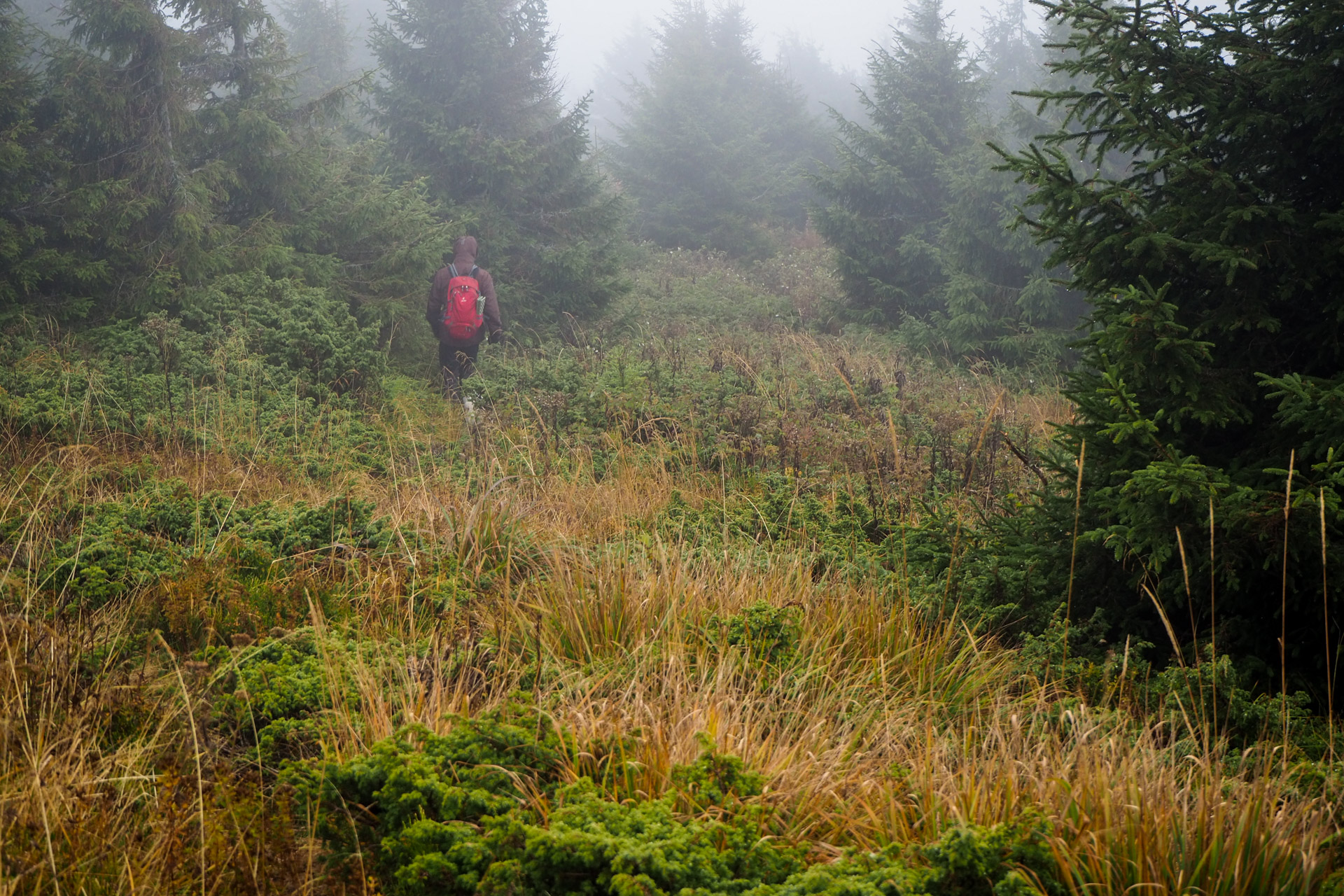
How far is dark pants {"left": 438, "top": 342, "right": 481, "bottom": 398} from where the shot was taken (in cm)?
975

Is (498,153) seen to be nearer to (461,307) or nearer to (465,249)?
(465,249)

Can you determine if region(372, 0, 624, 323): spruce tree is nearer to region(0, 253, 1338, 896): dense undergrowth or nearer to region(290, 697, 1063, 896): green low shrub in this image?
region(0, 253, 1338, 896): dense undergrowth

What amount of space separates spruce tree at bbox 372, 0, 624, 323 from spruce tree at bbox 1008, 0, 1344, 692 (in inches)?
383

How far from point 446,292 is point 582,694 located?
24.9 ft

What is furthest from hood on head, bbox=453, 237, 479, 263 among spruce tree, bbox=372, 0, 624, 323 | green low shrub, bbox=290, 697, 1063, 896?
green low shrub, bbox=290, 697, 1063, 896

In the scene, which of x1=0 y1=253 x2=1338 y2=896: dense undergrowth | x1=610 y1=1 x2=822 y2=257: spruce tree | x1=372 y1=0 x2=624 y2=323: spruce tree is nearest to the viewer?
x1=0 y1=253 x2=1338 y2=896: dense undergrowth

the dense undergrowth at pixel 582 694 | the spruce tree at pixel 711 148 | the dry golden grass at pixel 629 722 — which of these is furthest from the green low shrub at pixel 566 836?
the spruce tree at pixel 711 148

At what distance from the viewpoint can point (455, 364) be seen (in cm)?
1012

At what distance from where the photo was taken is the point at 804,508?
5.26m

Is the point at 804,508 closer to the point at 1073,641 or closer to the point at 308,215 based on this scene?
the point at 1073,641

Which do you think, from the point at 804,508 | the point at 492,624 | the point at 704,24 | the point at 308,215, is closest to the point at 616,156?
the point at 704,24

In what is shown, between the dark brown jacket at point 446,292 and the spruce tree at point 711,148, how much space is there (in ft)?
41.0

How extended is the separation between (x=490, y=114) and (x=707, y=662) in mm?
12997

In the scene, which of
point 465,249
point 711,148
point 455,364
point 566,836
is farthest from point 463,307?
point 711,148
